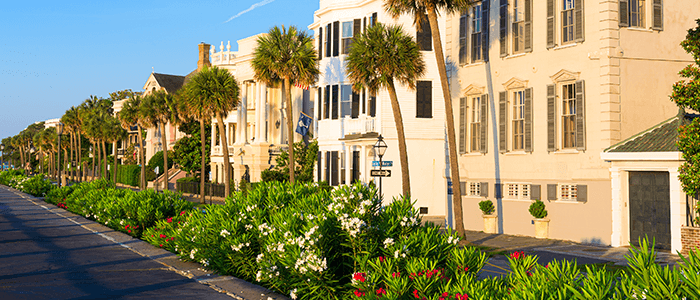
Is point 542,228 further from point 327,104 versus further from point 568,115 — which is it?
point 327,104

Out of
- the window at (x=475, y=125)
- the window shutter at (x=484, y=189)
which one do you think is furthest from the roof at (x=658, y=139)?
the window at (x=475, y=125)

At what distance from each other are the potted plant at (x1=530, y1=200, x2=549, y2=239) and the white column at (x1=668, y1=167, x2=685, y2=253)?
5.02 m

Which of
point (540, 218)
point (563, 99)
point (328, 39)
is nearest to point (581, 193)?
point (540, 218)

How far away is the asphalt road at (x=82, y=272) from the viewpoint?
34.1ft

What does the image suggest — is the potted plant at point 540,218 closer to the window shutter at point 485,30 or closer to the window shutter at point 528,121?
the window shutter at point 528,121

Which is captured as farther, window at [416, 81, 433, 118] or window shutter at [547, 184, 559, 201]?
window at [416, 81, 433, 118]

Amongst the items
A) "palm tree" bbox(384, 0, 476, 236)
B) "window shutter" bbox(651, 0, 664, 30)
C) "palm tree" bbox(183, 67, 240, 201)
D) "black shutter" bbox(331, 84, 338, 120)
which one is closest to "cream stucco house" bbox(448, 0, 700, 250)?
"window shutter" bbox(651, 0, 664, 30)

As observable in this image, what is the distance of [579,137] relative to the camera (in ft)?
73.6

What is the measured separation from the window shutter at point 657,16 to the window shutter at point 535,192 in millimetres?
6954

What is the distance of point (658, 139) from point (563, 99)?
4.01 m

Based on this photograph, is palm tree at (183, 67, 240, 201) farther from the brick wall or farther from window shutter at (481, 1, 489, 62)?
the brick wall

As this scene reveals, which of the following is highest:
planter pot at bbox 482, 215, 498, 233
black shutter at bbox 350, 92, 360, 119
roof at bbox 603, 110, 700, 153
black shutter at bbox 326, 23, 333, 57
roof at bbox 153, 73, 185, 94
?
roof at bbox 153, 73, 185, 94

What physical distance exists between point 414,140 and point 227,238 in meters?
24.3

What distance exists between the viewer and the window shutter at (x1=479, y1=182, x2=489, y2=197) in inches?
1048
